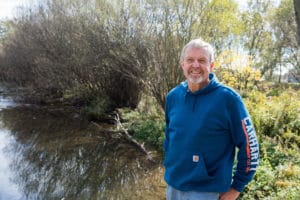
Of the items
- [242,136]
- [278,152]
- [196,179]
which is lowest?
[278,152]

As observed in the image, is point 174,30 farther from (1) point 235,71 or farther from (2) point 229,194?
(2) point 229,194

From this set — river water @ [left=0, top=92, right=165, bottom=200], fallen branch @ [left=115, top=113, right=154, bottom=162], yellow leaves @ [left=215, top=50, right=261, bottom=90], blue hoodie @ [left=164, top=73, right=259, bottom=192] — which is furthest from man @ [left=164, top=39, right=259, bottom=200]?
yellow leaves @ [left=215, top=50, right=261, bottom=90]

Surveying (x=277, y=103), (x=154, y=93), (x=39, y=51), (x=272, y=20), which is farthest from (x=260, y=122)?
(x=272, y=20)

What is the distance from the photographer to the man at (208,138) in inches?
83.8

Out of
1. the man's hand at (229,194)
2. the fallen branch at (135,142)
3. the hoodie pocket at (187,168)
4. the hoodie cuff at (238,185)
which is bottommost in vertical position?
the fallen branch at (135,142)

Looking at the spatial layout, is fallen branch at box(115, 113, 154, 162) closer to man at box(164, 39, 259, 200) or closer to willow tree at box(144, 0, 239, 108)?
willow tree at box(144, 0, 239, 108)

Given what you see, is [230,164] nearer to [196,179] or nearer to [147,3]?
[196,179]

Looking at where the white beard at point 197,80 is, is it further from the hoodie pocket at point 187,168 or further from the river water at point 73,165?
the river water at point 73,165

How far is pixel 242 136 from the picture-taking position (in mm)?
2123

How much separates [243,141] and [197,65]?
62 cm

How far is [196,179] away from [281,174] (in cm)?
376

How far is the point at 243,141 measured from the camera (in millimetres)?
2139

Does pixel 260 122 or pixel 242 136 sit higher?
pixel 242 136

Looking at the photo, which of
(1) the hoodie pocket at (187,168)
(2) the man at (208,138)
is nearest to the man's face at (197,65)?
(2) the man at (208,138)
